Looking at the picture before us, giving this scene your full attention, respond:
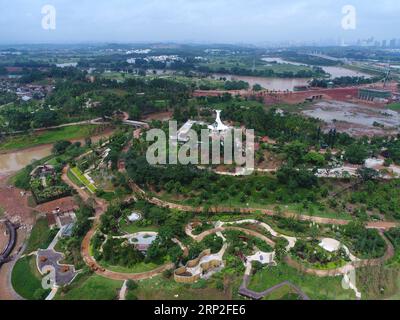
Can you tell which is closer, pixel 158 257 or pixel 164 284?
pixel 164 284

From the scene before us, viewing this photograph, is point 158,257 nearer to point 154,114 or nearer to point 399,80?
point 154,114

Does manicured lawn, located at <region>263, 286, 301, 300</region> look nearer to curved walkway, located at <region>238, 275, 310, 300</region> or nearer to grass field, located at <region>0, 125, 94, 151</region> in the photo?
curved walkway, located at <region>238, 275, 310, 300</region>

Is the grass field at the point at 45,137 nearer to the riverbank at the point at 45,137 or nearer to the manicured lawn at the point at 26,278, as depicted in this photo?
the riverbank at the point at 45,137

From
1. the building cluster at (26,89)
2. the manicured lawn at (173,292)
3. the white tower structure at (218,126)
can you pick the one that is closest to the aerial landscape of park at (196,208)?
the manicured lawn at (173,292)

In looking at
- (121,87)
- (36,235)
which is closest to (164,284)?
Answer: (36,235)

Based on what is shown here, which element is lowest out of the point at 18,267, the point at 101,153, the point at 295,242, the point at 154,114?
the point at 18,267
